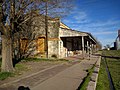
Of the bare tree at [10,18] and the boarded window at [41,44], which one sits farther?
the boarded window at [41,44]

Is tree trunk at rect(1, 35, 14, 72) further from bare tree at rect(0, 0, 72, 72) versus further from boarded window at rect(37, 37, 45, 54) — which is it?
boarded window at rect(37, 37, 45, 54)

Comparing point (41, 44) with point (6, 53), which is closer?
point (6, 53)

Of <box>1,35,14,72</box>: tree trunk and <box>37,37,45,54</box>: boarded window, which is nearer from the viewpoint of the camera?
<box>1,35,14,72</box>: tree trunk

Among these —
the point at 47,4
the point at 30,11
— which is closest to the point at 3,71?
the point at 30,11

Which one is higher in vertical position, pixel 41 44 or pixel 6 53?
pixel 41 44

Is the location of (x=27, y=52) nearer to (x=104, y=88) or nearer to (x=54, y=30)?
(x=54, y=30)

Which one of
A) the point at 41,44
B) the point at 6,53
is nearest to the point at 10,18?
the point at 6,53

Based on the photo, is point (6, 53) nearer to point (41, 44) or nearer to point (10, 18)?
point (10, 18)

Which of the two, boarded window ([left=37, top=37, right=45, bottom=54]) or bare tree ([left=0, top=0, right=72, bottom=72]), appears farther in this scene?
boarded window ([left=37, top=37, right=45, bottom=54])

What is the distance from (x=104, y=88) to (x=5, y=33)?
249 inches

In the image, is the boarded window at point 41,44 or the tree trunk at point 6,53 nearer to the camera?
the tree trunk at point 6,53

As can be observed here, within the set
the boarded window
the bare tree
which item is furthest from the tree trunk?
the boarded window

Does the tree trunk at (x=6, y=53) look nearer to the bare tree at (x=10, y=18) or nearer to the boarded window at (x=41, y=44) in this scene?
the bare tree at (x=10, y=18)

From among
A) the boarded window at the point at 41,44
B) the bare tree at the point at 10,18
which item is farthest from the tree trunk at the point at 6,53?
the boarded window at the point at 41,44
